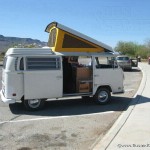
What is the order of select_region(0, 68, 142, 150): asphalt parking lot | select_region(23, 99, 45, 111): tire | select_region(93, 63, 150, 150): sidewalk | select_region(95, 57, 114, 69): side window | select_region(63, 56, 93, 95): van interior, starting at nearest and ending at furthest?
select_region(93, 63, 150, 150): sidewalk < select_region(0, 68, 142, 150): asphalt parking lot < select_region(23, 99, 45, 111): tire < select_region(63, 56, 93, 95): van interior < select_region(95, 57, 114, 69): side window

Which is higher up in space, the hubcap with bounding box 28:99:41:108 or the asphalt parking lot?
the hubcap with bounding box 28:99:41:108

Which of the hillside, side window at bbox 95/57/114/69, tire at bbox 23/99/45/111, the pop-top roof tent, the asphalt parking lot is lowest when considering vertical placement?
the asphalt parking lot

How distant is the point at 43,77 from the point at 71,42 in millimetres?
1707

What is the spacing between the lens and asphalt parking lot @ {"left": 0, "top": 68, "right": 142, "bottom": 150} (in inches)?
296

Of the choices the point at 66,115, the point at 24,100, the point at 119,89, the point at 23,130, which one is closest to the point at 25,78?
the point at 24,100

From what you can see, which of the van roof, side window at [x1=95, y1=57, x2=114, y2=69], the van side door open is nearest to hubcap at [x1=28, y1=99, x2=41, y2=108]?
the van side door open

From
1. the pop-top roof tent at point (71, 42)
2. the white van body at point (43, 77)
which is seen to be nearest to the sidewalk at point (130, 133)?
the white van body at point (43, 77)

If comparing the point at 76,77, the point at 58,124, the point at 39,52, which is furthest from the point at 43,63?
the point at 58,124

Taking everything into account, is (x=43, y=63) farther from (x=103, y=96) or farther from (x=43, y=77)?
(x=103, y=96)

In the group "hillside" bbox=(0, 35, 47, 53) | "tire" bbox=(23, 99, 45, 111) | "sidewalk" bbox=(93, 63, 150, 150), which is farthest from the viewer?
"hillside" bbox=(0, 35, 47, 53)

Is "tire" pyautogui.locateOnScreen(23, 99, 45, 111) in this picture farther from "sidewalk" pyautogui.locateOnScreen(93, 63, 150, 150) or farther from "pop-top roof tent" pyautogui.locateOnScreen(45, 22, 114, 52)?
"sidewalk" pyautogui.locateOnScreen(93, 63, 150, 150)

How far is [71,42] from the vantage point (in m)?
11.9

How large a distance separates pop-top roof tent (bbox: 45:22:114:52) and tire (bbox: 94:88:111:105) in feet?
4.92

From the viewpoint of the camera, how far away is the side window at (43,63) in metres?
11.1
